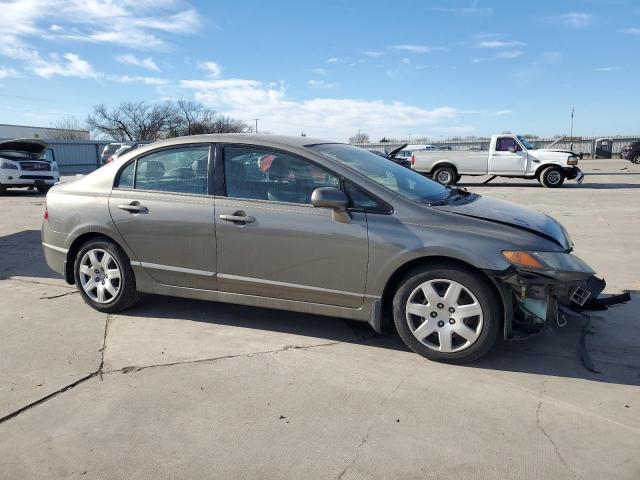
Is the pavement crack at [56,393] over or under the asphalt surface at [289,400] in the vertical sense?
under

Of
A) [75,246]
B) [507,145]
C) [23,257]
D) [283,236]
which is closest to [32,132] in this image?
[507,145]

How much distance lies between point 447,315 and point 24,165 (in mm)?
16620

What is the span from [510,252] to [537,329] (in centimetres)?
61

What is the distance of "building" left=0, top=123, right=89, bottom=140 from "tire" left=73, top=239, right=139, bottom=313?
6911 centimetres

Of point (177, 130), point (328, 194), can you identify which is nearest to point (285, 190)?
point (328, 194)

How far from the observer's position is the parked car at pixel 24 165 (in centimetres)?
1633

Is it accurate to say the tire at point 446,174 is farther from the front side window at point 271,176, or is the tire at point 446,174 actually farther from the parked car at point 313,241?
the front side window at point 271,176

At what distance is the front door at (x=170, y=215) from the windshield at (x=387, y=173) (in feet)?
3.58

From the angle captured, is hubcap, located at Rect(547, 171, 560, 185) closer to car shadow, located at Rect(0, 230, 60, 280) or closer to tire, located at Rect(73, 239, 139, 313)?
car shadow, located at Rect(0, 230, 60, 280)

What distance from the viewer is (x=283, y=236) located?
413cm

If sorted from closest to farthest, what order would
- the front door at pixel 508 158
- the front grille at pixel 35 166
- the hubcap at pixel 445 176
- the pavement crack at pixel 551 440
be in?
the pavement crack at pixel 551 440
the front grille at pixel 35 166
the front door at pixel 508 158
the hubcap at pixel 445 176

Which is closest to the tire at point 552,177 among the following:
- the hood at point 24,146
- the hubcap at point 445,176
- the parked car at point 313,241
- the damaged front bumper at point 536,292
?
the hubcap at point 445,176

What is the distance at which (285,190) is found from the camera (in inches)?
167

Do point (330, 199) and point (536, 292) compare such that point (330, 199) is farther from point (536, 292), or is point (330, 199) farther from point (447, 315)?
point (536, 292)
